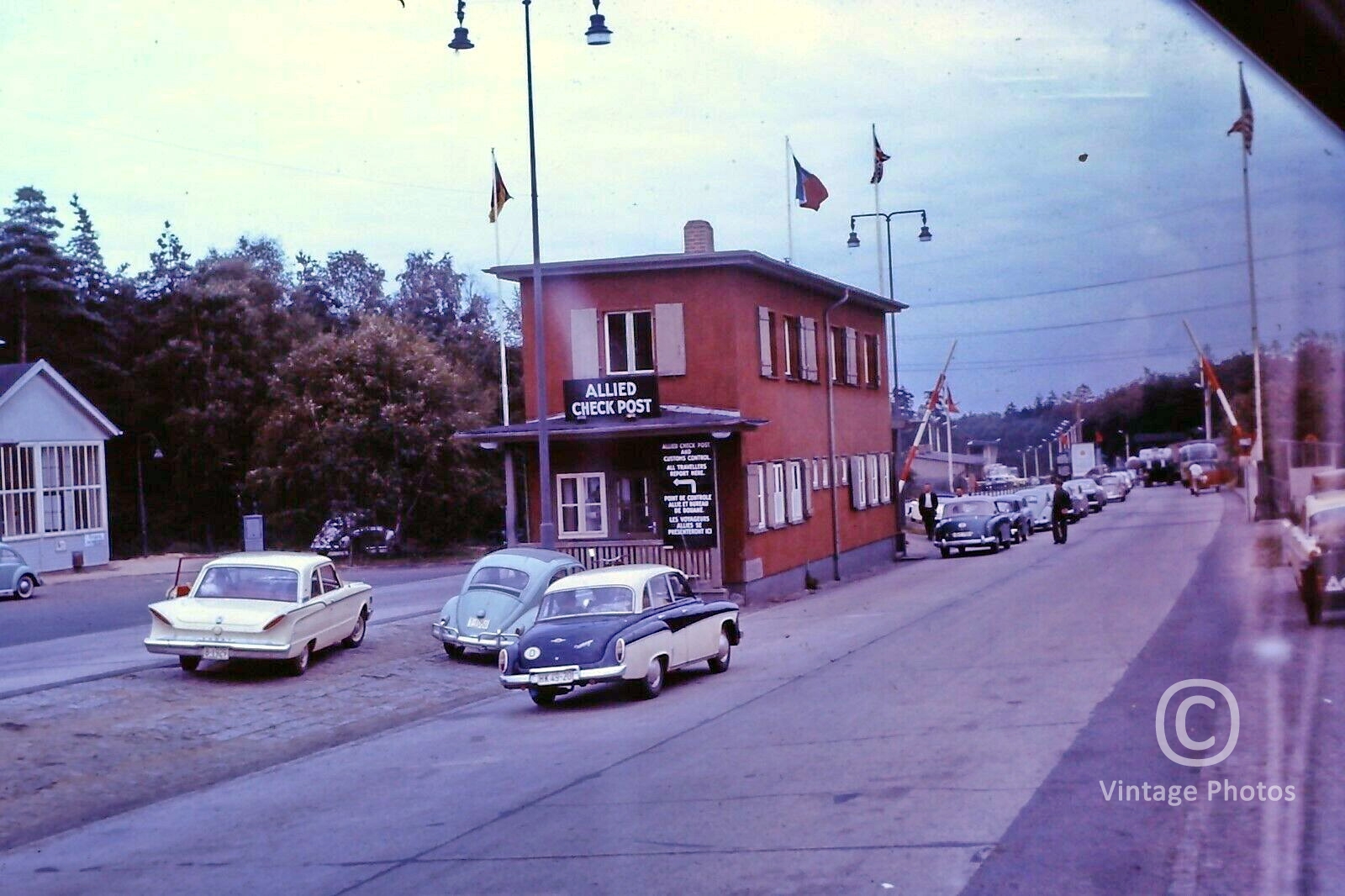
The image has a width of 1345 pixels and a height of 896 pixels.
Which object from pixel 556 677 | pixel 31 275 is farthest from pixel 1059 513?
pixel 31 275

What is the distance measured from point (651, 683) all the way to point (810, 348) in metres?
21.8

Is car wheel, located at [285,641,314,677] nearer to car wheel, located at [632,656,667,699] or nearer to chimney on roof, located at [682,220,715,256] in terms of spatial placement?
car wheel, located at [632,656,667,699]

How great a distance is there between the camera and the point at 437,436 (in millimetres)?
51812

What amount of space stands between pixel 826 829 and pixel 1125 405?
3.22m

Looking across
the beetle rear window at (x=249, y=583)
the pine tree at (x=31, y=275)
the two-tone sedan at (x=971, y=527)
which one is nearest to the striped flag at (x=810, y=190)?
the two-tone sedan at (x=971, y=527)

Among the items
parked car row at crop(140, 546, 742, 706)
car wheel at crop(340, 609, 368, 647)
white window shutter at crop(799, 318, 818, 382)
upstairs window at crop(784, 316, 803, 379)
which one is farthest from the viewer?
white window shutter at crop(799, 318, 818, 382)

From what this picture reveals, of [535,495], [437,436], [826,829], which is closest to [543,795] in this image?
[826,829]

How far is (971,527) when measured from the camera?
4303 centimetres

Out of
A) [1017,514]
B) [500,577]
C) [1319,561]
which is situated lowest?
[1017,514]

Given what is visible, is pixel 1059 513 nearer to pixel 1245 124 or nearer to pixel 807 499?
pixel 807 499

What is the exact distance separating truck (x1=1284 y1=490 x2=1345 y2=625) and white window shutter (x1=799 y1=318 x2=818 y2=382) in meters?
20.5

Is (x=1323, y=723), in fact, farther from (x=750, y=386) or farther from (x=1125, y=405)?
(x=750, y=386)

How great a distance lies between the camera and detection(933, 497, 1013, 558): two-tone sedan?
141 feet

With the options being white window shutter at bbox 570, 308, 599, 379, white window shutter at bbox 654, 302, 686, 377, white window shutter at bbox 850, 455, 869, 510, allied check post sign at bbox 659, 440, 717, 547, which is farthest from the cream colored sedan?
white window shutter at bbox 850, 455, 869, 510
